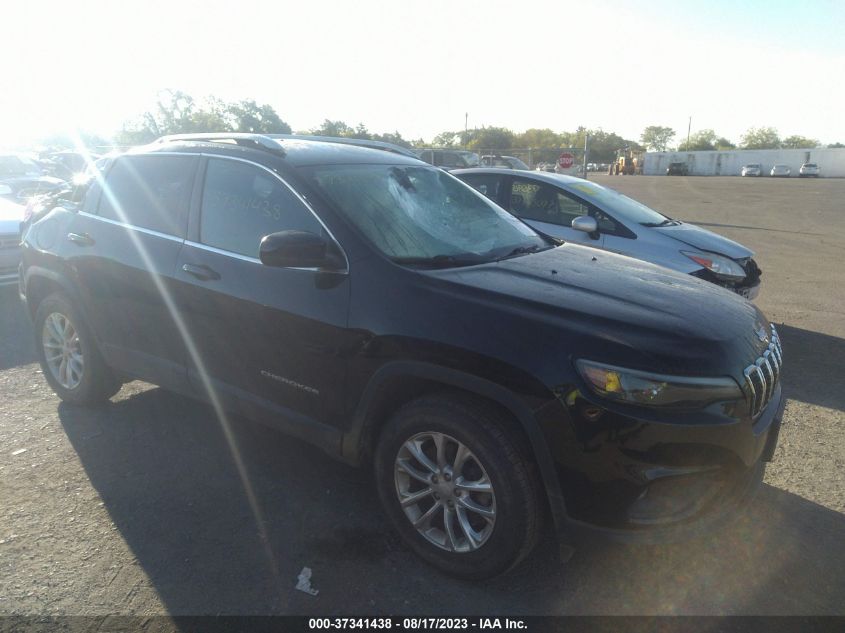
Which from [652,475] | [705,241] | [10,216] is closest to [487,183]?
[705,241]

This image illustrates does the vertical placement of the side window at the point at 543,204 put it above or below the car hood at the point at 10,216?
above

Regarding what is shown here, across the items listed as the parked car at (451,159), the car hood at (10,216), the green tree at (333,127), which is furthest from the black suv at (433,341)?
the green tree at (333,127)

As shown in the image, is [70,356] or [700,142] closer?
Answer: [70,356]

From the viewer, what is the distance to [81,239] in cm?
422

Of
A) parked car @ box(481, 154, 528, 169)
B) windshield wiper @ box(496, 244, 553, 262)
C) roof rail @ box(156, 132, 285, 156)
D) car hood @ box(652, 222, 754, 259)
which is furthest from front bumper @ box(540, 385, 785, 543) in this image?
parked car @ box(481, 154, 528, 169)

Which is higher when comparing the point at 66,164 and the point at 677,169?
the point at 66,164

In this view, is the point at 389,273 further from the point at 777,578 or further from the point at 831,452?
the point at 831,452

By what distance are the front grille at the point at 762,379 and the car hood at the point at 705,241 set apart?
375 cm

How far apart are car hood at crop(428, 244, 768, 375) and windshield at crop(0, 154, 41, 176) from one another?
13.2 m

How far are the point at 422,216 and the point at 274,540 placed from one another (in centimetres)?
181

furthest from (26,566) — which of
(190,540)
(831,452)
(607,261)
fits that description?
(831,452)

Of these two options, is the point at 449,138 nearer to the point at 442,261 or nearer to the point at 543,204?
the point at 543,204

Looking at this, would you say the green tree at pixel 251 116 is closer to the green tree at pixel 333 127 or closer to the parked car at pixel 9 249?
the green tree at pixel 333 127

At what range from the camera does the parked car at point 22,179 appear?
11711 mm
